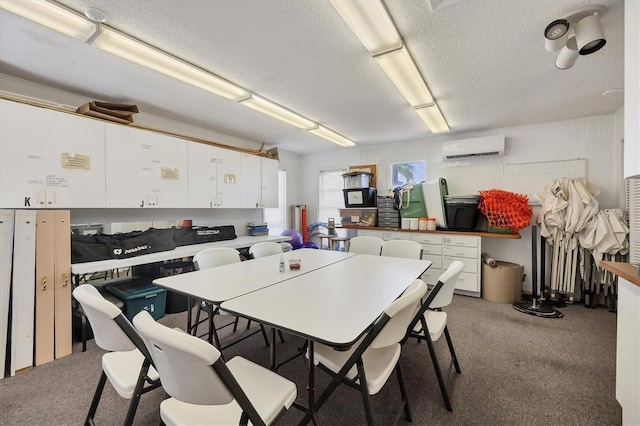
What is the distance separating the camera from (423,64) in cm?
250

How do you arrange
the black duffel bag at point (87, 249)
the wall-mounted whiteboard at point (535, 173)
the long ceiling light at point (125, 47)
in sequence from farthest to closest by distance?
the wall-mounted whiteboard at point (535, 173) → the black duffel bag at point (87, 249) → the long ceiling light at point (125, 47)

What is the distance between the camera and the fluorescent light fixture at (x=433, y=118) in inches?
138

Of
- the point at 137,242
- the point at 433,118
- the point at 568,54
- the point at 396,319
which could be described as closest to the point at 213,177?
the point at 137,242

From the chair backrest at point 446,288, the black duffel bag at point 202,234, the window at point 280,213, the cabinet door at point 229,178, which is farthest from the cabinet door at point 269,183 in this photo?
the chair backrest at point 446,288

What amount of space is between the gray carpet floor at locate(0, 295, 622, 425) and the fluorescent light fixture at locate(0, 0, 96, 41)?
8.83 ft

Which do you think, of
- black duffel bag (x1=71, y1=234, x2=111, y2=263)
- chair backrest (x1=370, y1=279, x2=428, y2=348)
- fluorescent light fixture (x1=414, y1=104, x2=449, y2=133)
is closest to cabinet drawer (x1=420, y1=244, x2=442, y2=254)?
fluorescent light fixture (x1=414, y1=104, x2=449, y2=133)

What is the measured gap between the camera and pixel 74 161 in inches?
110

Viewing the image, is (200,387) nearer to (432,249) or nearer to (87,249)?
(87,249)

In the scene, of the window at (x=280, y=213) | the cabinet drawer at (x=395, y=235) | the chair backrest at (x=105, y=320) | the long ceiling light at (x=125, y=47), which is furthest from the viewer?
the window at (x=280, y=213)

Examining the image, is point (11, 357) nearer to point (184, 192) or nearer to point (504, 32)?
point (184, 192)

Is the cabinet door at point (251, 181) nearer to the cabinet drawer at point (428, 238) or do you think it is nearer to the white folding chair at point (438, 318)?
the cabinet drawer at point (428, 238)

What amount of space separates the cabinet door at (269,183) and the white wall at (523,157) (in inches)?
76.8

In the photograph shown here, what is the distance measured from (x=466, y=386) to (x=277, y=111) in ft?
11.8

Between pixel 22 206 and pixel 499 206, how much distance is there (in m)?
5.65
